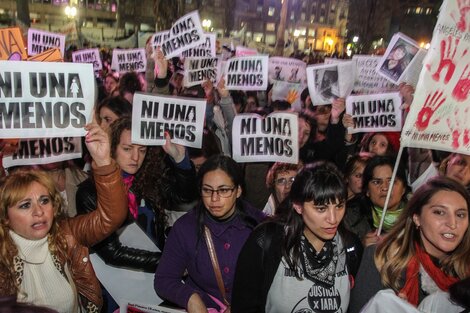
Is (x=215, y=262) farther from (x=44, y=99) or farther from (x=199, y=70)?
(x=199, y=70)

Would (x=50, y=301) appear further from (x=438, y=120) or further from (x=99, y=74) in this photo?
(x=99, y=74)

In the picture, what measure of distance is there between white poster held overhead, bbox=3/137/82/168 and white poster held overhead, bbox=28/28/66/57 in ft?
15.3

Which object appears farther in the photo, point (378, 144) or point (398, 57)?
point (398, 57)

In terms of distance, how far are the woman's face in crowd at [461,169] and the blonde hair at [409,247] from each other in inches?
57.2

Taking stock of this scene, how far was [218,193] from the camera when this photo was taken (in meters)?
3.18

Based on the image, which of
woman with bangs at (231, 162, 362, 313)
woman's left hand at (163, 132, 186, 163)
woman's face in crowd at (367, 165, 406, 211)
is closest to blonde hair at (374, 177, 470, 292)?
woman with bangs at (231, 162, 362, 313)

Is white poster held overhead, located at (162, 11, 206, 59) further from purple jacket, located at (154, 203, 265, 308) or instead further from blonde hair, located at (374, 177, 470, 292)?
blonde hair, located at (374, 177, 470, 292)

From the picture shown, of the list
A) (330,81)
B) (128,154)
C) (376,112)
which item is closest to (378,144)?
(376,112)

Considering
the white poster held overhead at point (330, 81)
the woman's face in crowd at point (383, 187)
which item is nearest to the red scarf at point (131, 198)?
the woman's face in crowd at point (383, 187)

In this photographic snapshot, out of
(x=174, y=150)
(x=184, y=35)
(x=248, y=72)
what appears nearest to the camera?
(x=174, y=150)

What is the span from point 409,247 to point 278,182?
1.65m

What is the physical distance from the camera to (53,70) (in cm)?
324

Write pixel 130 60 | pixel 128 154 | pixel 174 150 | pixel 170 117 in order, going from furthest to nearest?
pixel 130 60 → pixel 170 117 → pixel 174 150 → pixel 128 154

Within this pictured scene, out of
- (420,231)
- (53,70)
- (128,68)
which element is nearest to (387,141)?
(420,231)
